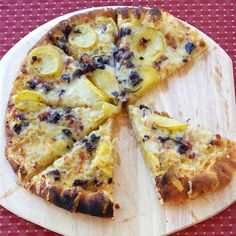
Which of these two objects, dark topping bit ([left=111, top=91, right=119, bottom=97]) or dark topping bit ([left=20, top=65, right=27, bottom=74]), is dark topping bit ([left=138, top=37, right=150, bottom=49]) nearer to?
dark topping bit ([left=111, top=91, right=119, bottom=97])

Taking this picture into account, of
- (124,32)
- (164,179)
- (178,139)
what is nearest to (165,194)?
(164,179)

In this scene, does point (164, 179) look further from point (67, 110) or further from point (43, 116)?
point (43, 116)

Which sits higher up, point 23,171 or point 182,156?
point 182,156

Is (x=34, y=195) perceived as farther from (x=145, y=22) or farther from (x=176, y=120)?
(x=145, y=22)

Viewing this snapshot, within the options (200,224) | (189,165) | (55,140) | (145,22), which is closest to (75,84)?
(55,140)

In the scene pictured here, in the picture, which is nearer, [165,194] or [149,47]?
[165,194]
